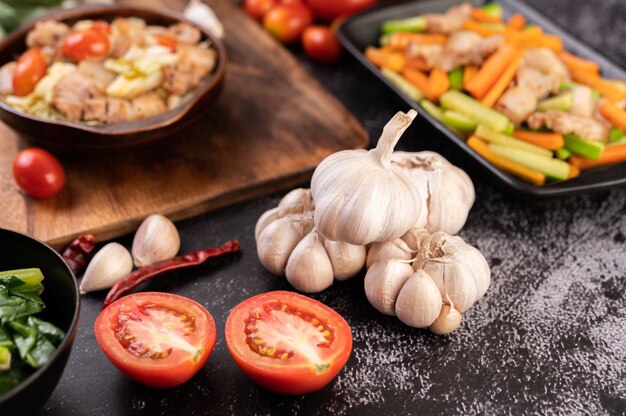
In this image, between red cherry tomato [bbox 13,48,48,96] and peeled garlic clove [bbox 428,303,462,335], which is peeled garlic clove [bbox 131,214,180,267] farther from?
peeled garlic clove [bbox 428,303,462,335]

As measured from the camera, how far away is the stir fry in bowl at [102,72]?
2.02 meters

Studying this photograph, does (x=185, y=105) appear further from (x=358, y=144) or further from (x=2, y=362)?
(x=2, y=362)

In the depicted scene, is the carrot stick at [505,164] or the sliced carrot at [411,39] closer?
the carrot stick at [505,164]

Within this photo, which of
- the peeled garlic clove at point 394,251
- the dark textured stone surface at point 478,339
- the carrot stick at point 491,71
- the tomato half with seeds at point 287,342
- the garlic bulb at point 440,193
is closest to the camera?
the tomato half with seeds at point 287,342

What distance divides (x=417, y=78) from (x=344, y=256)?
0.96 metres

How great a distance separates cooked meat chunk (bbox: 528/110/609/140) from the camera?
202cm

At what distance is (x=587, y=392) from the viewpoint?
59.5 inches

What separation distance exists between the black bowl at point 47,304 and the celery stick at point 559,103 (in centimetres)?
158

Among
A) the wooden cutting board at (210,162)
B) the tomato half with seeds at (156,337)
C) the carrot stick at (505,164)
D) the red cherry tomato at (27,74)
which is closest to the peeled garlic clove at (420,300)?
the tomato half with seeds at (156,337)

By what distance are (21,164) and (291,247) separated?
2.89 ft

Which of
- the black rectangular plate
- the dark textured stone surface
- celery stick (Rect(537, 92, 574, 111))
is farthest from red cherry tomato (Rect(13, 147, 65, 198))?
celery stick (Rect(537, 92, 574, 111))

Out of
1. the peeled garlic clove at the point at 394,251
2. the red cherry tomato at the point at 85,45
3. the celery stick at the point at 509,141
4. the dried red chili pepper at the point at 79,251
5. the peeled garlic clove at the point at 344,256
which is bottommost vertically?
the dried red chili pepper at the point at 79,251

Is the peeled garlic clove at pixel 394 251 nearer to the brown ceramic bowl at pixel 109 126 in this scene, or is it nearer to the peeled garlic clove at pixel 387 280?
the peeled garlic clove at pixel 387 280

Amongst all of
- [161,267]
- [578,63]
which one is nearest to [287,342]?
[161,267]
